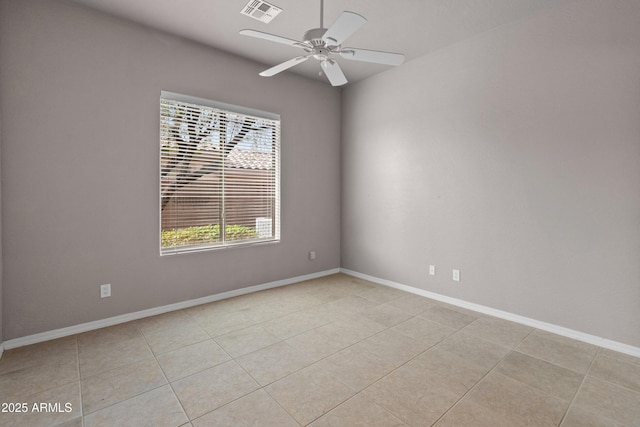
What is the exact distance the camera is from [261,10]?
280cm

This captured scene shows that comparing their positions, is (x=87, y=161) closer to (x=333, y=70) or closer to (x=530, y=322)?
(x=333, y=70)

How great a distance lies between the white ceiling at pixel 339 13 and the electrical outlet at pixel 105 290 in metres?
2.51

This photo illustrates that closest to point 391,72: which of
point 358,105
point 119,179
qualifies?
point 358,105

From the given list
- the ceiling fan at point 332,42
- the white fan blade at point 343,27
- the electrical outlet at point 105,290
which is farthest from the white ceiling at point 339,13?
the electrical outlet at point 105,290

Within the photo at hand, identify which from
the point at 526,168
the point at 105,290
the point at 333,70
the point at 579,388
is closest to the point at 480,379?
the point at 579,388

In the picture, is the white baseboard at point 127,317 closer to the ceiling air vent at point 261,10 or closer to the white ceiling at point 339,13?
the white ceiling at point 339,13

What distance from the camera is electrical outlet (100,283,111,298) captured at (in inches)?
115

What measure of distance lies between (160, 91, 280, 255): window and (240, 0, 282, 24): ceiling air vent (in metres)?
1.06

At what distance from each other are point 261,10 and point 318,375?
3023 millimetres

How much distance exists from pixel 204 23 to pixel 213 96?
0.74 metres

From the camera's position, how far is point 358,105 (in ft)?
15.1

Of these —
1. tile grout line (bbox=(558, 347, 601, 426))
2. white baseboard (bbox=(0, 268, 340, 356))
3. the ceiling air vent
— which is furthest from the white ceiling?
tile grout line (bbox=(558, 347, 601, 426))

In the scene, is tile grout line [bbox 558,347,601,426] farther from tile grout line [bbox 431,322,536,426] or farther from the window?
the window

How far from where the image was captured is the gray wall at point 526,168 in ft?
8.32
